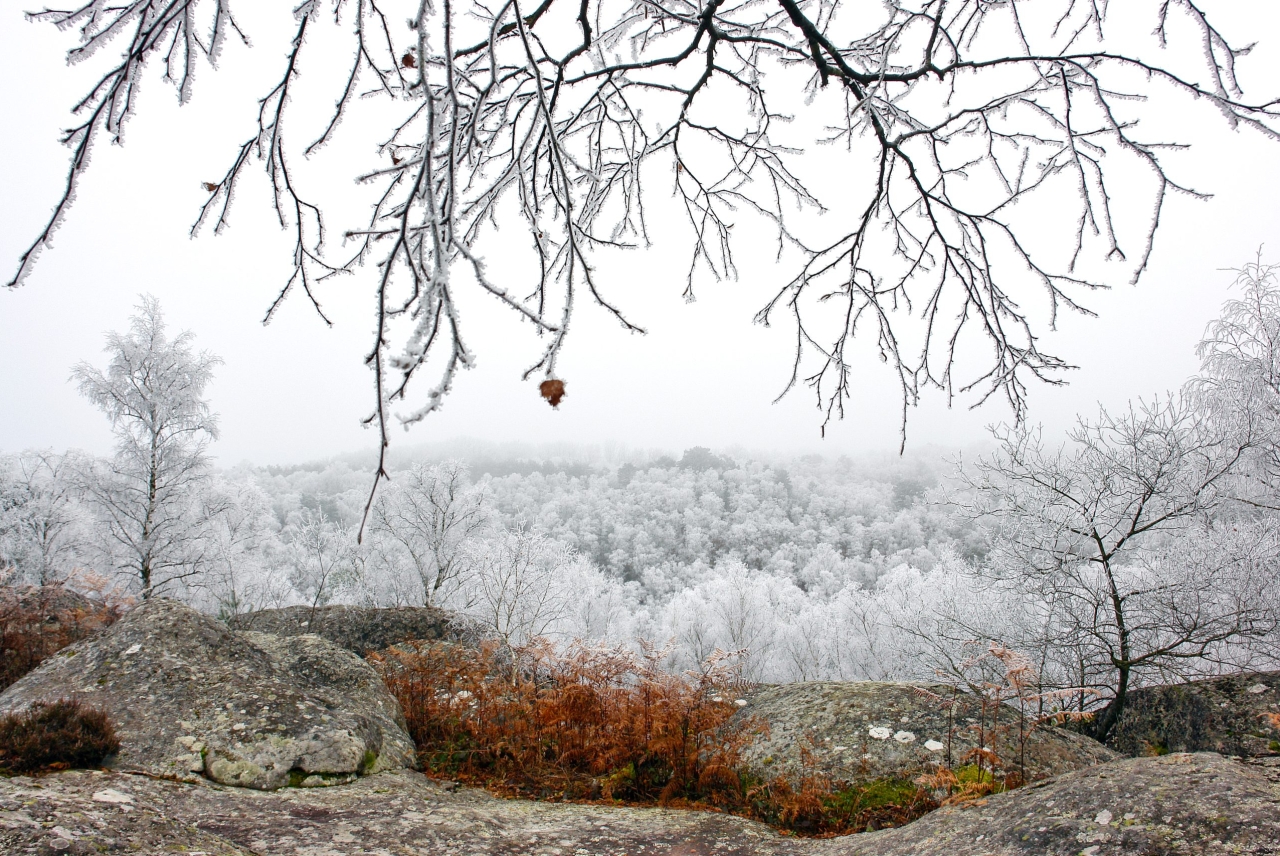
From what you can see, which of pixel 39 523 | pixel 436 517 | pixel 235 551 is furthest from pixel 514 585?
pixel 39 523

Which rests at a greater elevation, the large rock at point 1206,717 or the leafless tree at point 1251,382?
the leafless tree at point 1251,382

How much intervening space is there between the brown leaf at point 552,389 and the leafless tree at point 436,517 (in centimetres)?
2013

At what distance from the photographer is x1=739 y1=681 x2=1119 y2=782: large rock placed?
4.30 meters

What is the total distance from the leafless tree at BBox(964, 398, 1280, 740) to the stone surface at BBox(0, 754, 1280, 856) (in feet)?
16.4

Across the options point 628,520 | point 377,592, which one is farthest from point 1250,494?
point 628,520

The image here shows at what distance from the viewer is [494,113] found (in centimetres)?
232

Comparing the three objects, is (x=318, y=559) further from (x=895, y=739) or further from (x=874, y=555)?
(x=874, y=555)

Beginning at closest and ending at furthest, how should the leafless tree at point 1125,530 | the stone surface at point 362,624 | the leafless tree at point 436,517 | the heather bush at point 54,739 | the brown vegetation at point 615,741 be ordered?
the heather bush at point 54,739
the brown vegetation at point 615,741
the leafless tree at point 1125,530
the stone surface at point 362,624
the leafless tree at point 436,517

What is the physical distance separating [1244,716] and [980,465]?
5.05 m

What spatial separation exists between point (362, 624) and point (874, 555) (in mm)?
46821

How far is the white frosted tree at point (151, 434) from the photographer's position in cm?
1273

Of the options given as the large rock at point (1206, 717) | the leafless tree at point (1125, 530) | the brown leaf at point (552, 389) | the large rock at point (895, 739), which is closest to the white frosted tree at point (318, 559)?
the large rock at point (895, 739)

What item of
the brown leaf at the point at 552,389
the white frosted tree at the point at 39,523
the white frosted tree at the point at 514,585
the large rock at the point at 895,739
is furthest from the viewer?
the white frosted tree at the point at 514,585

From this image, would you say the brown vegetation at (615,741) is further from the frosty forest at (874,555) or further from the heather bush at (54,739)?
the heather bush at (54,739)
